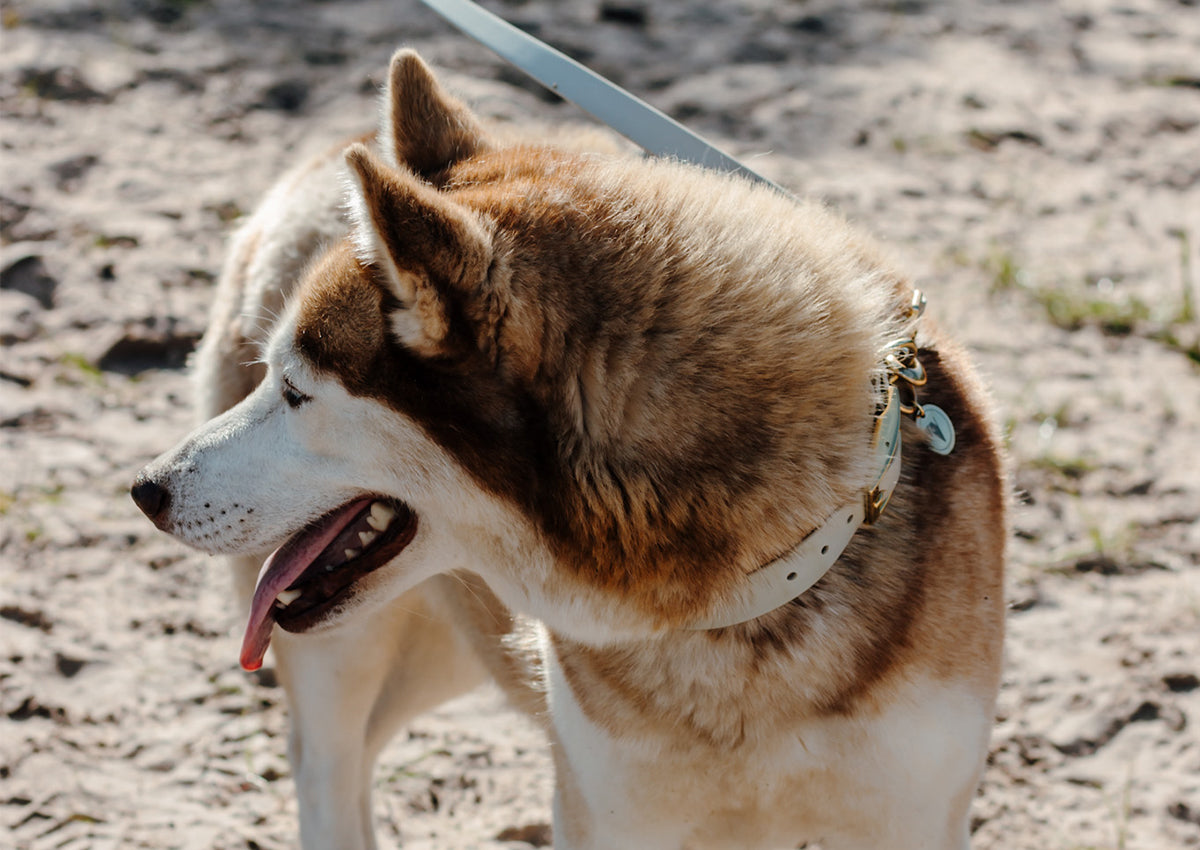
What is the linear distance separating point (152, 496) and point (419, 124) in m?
0.80

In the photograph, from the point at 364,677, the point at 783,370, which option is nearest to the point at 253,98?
A: the point at 364,677

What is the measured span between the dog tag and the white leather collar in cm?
10

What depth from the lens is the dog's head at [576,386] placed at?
170 centimetres

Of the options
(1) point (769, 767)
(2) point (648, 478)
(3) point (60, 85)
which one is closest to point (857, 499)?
(2) point (648, 478)

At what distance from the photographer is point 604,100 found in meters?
2.34

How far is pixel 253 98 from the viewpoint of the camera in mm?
5562

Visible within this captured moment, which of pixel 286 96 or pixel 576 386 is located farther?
pixel 286 96

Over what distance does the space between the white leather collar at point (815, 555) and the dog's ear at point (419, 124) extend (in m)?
0.91

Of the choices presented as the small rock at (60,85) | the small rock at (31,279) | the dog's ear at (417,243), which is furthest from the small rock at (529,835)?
the small rock at (60,85)

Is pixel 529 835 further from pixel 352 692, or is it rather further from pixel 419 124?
pixel 419 124

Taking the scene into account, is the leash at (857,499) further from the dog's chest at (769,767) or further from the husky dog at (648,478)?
the dog's chest at (769,767)

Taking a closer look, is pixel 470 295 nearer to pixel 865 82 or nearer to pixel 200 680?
pixel 200 680

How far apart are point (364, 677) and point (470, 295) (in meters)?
1.33

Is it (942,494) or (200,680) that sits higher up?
(942,494)
